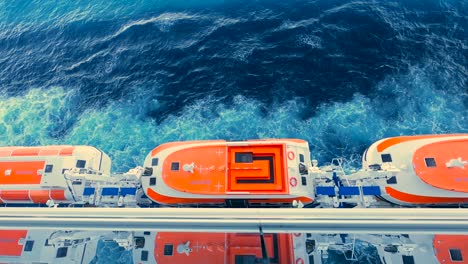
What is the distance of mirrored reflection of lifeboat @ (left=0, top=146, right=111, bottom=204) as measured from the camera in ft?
93.5

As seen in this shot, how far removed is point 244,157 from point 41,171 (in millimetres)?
19774

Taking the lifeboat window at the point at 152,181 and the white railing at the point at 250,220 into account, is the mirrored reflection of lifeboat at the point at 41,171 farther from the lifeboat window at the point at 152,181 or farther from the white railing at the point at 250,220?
the white railing at the point at 250,220

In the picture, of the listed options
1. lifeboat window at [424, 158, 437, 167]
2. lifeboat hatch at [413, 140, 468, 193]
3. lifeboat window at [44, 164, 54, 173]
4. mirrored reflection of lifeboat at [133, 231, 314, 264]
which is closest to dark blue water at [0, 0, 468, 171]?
lifeboat window at [44, 164, 54, 173]

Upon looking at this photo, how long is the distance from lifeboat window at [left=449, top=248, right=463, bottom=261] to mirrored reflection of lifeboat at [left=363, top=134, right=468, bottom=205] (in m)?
3.61

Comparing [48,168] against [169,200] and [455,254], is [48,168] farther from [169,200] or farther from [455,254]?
[455,254]

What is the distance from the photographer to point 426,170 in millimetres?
24891

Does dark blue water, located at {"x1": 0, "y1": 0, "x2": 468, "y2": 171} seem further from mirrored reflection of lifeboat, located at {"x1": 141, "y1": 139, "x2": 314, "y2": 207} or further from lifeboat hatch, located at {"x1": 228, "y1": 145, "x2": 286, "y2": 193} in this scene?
lifeboat hatch, located at {"x1": 228, "y1": 145, "x2": 286, "y2": 193}

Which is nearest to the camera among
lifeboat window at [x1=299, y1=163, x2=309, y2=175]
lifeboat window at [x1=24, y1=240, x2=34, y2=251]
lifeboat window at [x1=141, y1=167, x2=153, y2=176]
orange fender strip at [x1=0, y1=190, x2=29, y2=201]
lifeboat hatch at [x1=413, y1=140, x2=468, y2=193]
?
lifeboat hatch at [x1=413, y1=140, x2=468, y2=193]

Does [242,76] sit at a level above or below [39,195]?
above

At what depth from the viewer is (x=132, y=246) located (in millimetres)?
26297

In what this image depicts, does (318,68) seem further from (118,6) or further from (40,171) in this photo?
(118,6)

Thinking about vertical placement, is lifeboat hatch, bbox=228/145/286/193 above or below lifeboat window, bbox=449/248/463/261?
above

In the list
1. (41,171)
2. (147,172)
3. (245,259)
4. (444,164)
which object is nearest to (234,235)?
(245,259)

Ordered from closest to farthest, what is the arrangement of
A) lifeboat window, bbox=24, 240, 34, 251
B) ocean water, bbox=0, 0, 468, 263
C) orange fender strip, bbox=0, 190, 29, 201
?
lifeboat window, bbox=24, 240, 34, 251, orange fender strip, bbox=0, 190, 29, 201, ocean water, bbox=0, 0, 468, 263
